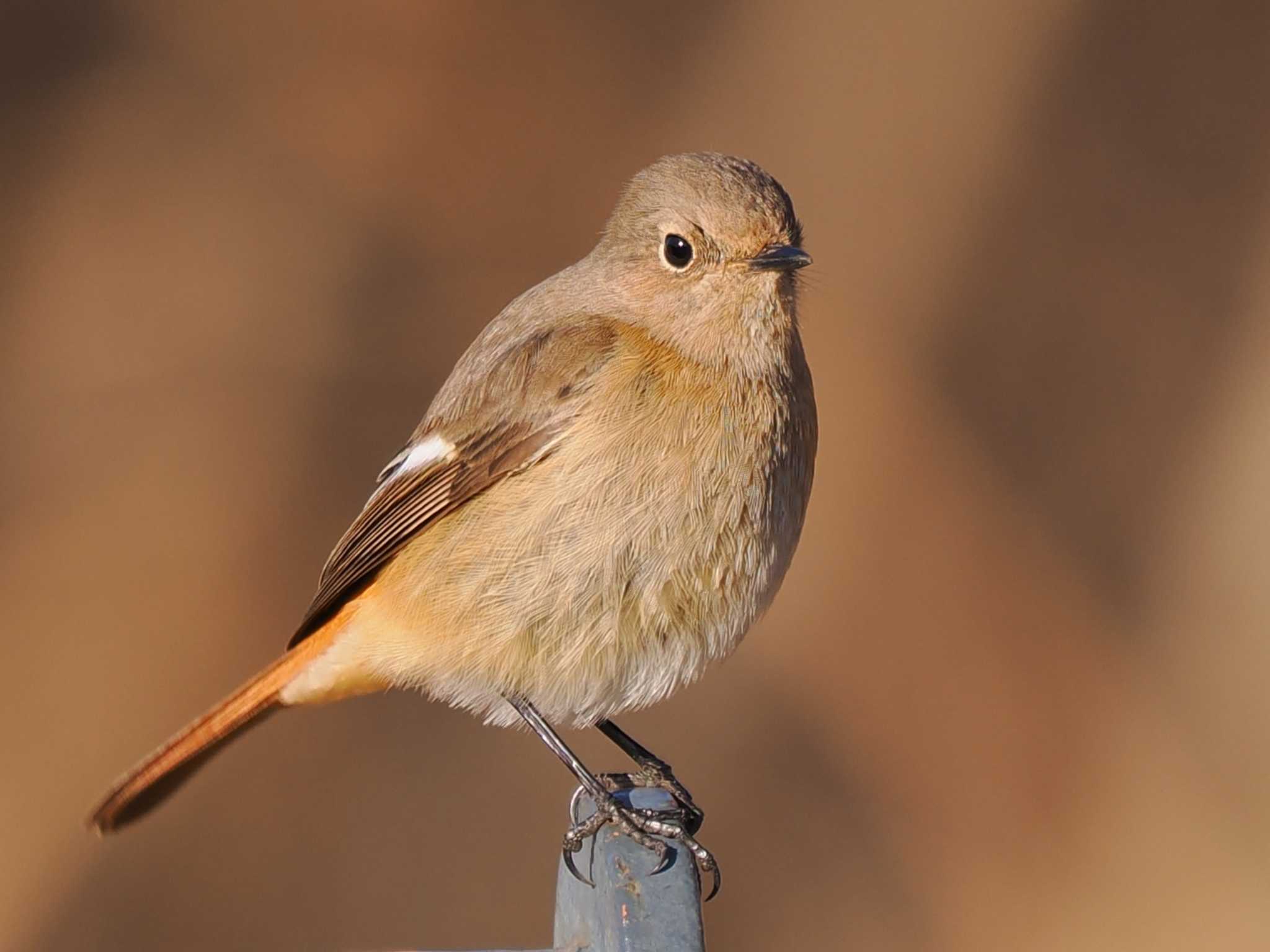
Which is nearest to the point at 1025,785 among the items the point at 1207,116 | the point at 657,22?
the point at 1207,116

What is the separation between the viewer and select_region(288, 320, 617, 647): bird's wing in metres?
3.17

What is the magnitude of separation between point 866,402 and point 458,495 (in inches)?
94.5

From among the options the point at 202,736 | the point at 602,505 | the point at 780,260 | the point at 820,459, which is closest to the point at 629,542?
the point at 602,505

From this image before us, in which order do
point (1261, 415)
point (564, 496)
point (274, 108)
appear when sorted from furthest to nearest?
point (1261, 415) < point (274, 108) < point (564, 496)

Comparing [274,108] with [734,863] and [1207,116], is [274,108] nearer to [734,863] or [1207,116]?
[734,863]

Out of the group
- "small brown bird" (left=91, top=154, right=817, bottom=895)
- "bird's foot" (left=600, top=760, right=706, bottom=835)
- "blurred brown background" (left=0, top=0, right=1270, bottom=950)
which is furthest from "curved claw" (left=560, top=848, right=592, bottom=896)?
"blurred brown background" (left=0, top=0, right=1270, bottom=950)

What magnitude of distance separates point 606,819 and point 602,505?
2.02 ft

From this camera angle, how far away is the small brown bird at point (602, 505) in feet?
9.95

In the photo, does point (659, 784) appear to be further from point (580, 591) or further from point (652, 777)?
point (580, 591)

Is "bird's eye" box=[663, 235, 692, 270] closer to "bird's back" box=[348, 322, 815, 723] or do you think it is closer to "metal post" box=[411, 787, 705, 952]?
"bird's back" box=[348, 322, 815, 723]

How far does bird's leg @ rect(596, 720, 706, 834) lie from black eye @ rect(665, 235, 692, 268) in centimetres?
104

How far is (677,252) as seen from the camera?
10.9 feet

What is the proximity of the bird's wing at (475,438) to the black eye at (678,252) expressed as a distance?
7.6 inches

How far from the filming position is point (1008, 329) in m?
5.51
